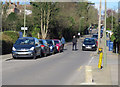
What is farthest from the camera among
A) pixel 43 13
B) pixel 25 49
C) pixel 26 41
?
pixel 43 13

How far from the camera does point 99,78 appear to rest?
10727 mm

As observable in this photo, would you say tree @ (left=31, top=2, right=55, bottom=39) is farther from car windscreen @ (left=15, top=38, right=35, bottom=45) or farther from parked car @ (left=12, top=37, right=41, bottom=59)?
parked car @ (left=12, top=37, right=41, bottom=59)

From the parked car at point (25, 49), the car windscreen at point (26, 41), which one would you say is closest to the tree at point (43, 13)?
the car windscreen at point (26, 41)

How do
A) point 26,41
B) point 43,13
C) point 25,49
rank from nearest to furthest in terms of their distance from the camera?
point 25,49 → point 26,41 → point 43,13

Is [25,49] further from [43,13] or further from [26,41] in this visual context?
[43,13]

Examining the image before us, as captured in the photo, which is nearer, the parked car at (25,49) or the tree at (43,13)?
the parked car at (25,49)

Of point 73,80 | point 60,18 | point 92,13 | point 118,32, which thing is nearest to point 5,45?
point 118,32

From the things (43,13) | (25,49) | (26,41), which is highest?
(43,13)

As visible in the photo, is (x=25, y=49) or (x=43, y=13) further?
(x=43, y=13)

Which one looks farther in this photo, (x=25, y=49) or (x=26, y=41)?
(x=26, y=41)

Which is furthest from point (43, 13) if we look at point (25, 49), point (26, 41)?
point (25, 49)

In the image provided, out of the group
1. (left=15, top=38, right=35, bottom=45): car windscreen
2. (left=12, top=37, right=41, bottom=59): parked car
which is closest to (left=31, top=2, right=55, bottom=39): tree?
(left=15, top=38, right=35, bottom=45): car windscreen

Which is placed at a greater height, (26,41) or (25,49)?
(26,41)

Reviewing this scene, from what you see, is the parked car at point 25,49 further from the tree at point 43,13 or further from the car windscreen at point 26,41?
the tree at point 43,13
